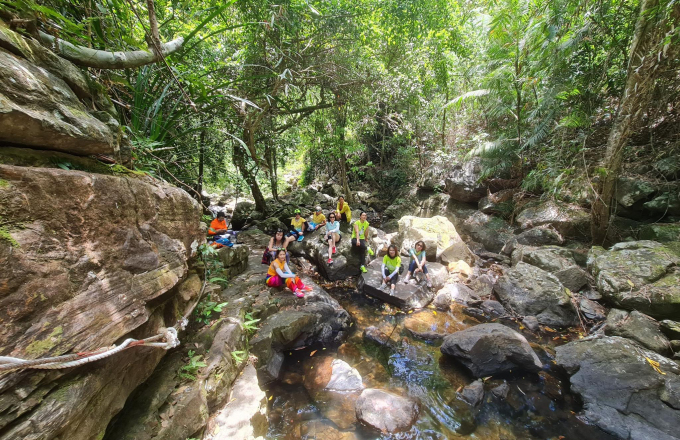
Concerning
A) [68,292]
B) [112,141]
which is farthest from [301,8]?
[68,292]

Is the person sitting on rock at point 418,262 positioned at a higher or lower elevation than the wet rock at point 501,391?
higher

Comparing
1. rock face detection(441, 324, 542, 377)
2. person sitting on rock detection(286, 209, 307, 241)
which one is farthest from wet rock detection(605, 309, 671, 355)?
person sitting on rock detection(286, 209, 307, 241)

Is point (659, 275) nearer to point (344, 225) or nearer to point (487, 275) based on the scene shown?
point (487, 275)

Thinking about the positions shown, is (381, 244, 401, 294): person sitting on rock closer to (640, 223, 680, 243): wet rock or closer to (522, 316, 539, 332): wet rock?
(522, 316, 539, 332): wet rock

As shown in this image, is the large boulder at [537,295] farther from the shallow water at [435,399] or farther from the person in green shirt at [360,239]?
the person in green shirt at [360,239]

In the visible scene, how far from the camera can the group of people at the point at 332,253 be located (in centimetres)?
553

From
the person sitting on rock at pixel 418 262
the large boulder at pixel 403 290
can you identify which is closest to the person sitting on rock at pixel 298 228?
the large boulder at pixel 403 290

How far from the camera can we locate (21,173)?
4.79ft

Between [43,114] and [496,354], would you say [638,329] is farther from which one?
[43,114]

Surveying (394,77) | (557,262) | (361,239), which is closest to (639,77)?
(557,262)

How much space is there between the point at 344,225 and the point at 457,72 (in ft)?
31.9

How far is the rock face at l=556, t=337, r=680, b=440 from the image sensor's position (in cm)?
311

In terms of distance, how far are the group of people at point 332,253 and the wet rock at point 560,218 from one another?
3.89 meters

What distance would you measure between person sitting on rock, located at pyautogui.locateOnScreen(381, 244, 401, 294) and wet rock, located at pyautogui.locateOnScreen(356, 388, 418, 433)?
2.96 metres
